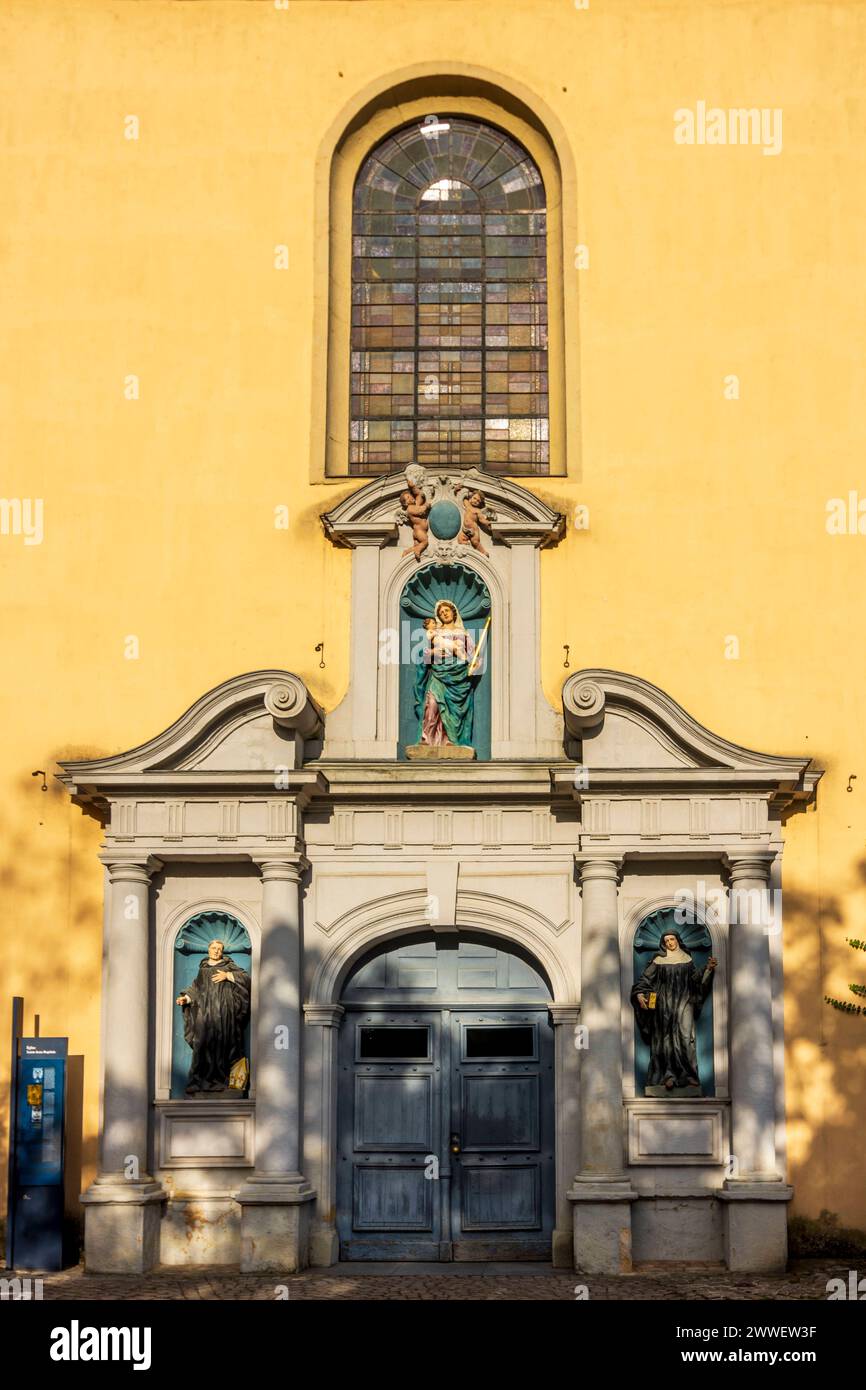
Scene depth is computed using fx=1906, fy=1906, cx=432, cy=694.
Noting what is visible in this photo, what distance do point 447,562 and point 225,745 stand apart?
7.89ft

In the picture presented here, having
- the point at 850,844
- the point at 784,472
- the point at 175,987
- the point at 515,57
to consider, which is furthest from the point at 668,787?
the point at 515,57

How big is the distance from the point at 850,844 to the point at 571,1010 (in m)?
2.60

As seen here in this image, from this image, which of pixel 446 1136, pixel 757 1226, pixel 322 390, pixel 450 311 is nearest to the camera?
pixel 757 1226

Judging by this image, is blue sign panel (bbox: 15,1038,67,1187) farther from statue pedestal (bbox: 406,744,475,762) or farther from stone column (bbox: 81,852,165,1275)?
statue pedestal (bbox: 406,744,475,762)

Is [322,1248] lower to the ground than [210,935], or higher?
lower

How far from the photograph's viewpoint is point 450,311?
16844mm

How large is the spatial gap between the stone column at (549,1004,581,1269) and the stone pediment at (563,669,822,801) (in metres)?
1.95

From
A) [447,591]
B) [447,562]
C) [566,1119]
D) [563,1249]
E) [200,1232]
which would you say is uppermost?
[447,562]

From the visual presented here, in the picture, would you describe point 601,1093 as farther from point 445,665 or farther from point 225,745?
point 225,745

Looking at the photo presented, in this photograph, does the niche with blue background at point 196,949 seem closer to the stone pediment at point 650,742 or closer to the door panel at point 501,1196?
the door panel at point 501,1196

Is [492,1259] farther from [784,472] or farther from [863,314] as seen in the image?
[863,314]

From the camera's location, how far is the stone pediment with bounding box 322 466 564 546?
50.8 feet

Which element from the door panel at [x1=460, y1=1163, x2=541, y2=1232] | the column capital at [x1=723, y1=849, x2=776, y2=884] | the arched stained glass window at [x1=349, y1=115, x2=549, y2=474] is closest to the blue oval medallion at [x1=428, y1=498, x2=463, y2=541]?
the arched stained glass window at [x1=349, y1=115, x2=549, y2=474]

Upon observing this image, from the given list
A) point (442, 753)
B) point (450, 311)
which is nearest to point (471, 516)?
point (442, 753)
